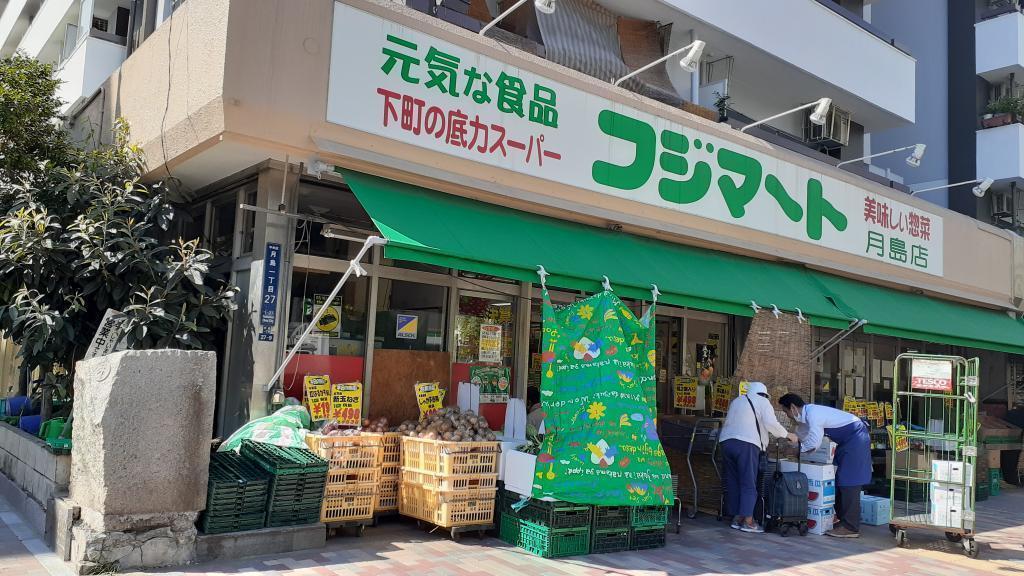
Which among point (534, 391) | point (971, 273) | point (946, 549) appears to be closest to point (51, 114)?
point (534, 391)

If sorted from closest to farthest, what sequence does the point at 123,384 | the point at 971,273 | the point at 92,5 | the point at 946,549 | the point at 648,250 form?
the point at 123,384 → the point at 946,549 → the point at 648,250 → the point at 92,5 → the point at 971,273

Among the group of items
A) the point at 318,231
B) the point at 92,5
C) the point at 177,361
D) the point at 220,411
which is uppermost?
the point at 92,5

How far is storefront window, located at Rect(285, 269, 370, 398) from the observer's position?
8.27 metres

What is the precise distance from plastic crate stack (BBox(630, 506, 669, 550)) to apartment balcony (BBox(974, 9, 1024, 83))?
18471mm

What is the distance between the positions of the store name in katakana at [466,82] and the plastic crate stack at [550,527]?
13.8 ft

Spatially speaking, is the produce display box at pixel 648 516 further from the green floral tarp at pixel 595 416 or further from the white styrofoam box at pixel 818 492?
the white styrofoam box at pixel 818 492

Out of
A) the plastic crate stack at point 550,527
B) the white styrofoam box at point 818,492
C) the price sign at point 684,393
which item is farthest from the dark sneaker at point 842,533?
the price sign at point 684,393

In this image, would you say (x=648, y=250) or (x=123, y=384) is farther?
(x=648, y=250)

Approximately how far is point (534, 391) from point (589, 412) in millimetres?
3361

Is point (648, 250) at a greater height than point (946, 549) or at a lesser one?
greater

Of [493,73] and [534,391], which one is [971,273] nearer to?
[534,391]

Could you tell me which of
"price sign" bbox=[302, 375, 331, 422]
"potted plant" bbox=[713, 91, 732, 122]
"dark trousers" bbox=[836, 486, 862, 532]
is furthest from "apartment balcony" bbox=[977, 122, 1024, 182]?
"price sign" bbox=[302, 375, 331, 422]

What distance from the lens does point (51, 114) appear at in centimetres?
1056

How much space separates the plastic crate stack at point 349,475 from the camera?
7.16m
